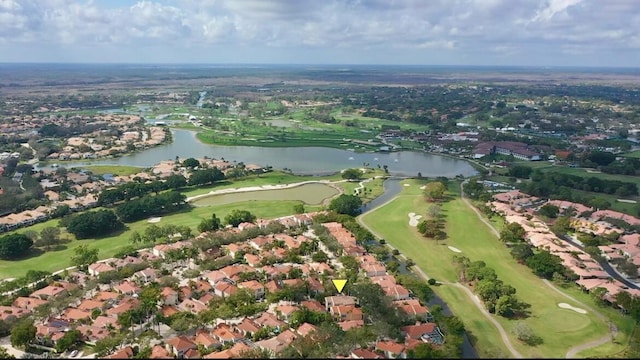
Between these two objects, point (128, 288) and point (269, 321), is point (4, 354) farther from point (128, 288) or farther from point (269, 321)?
point (269, 321)

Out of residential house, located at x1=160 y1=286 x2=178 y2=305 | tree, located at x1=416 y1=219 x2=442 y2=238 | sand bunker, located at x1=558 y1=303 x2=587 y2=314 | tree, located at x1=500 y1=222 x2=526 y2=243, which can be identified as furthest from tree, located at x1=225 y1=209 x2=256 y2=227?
sand bunker, located at x1=558 y1=303 x2=587 y2=314

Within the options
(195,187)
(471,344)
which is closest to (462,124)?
(195,187)

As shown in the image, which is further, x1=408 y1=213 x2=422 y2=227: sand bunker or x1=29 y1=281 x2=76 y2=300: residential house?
x1=408 y1=213 x2=422 y2=227: sand bunker

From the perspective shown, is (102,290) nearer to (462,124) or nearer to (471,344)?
(471,344)

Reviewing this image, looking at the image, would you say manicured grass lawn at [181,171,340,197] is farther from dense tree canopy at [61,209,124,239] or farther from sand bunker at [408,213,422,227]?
sand bunker at [408,213,422,227]

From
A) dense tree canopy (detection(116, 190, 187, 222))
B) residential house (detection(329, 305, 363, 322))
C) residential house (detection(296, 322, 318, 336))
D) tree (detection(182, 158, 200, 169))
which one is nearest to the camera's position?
residential house (detection(296, 322, 318, 336))

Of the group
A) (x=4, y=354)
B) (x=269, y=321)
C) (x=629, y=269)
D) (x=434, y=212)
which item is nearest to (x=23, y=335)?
(x=4, y=354)

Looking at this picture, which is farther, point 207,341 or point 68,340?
point 68,340
